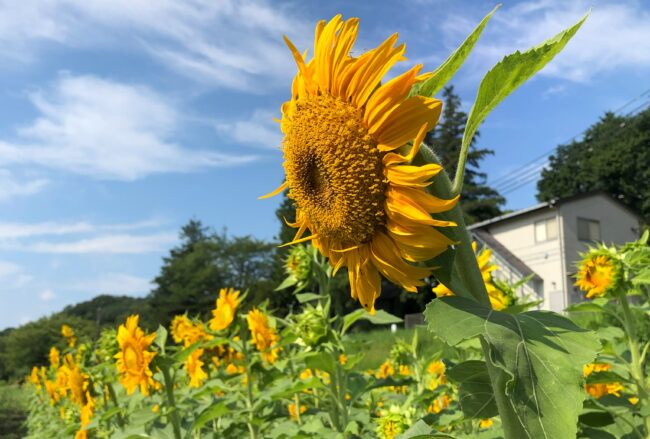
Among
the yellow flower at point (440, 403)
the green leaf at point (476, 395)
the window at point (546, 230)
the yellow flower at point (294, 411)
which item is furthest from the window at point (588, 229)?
the green leaf at point (476, 395)

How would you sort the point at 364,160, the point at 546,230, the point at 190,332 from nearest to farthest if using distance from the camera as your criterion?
the point at 364,160, the point at 190,332, the point at 546,230

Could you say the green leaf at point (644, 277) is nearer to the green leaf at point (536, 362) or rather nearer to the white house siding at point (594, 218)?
the green leaf at point (536, 362)

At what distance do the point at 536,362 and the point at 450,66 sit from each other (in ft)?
1.59

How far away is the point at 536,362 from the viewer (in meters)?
0.86

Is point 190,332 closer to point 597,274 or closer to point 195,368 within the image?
point 195,368

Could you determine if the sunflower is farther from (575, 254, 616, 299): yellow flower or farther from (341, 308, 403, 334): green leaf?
(575, 254, 616, 299): yellow flower

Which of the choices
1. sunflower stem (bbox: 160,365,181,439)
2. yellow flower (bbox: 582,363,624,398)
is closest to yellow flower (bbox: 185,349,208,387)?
sunflower stem (bbox: 160,365,181,439)

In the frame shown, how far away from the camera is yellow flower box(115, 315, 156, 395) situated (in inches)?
108

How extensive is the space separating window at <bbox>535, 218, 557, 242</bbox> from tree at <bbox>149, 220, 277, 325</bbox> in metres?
21.5

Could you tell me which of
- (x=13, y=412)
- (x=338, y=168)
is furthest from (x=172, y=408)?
(x=13, y=412)

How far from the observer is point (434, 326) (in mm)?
870

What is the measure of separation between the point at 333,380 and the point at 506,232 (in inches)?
1047

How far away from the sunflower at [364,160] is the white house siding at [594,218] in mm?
23676

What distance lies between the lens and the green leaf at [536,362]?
0.84 m
